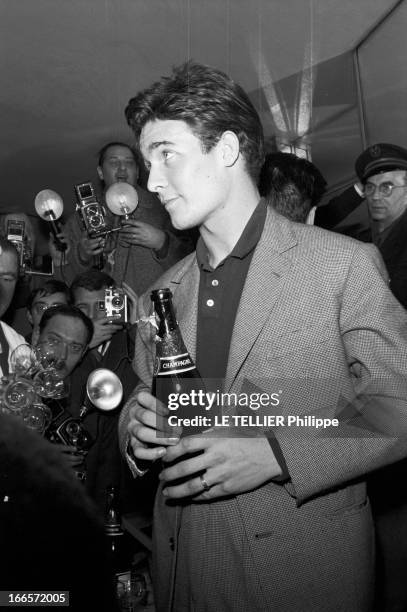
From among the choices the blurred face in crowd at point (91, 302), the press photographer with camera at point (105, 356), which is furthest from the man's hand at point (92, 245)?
the blurred face in crowd at point (91, 302)

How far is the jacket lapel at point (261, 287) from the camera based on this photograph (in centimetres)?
158

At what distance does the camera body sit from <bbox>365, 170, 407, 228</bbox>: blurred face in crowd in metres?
2.10

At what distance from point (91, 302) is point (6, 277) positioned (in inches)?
19.6

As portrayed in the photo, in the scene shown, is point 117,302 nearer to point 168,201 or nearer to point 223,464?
point 168,201

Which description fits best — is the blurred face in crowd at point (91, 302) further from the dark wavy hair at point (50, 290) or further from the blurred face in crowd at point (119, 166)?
the blurred face in crowd at point (119, 166)

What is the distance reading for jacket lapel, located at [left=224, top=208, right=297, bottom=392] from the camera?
158 cm

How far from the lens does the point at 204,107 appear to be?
5.51ft

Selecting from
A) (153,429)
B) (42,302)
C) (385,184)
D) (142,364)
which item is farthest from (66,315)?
(153,429)

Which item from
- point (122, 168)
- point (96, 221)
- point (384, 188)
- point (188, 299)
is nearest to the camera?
point (188, 299)

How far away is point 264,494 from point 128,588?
1044 mm

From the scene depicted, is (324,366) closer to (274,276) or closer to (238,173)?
(274,276)

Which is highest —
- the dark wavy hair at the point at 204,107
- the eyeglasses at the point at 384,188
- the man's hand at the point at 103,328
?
the eyeglasses at the point at 384,188

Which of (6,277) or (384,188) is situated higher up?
(384,188)

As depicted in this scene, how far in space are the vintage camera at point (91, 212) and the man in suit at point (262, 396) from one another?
2.32 m
